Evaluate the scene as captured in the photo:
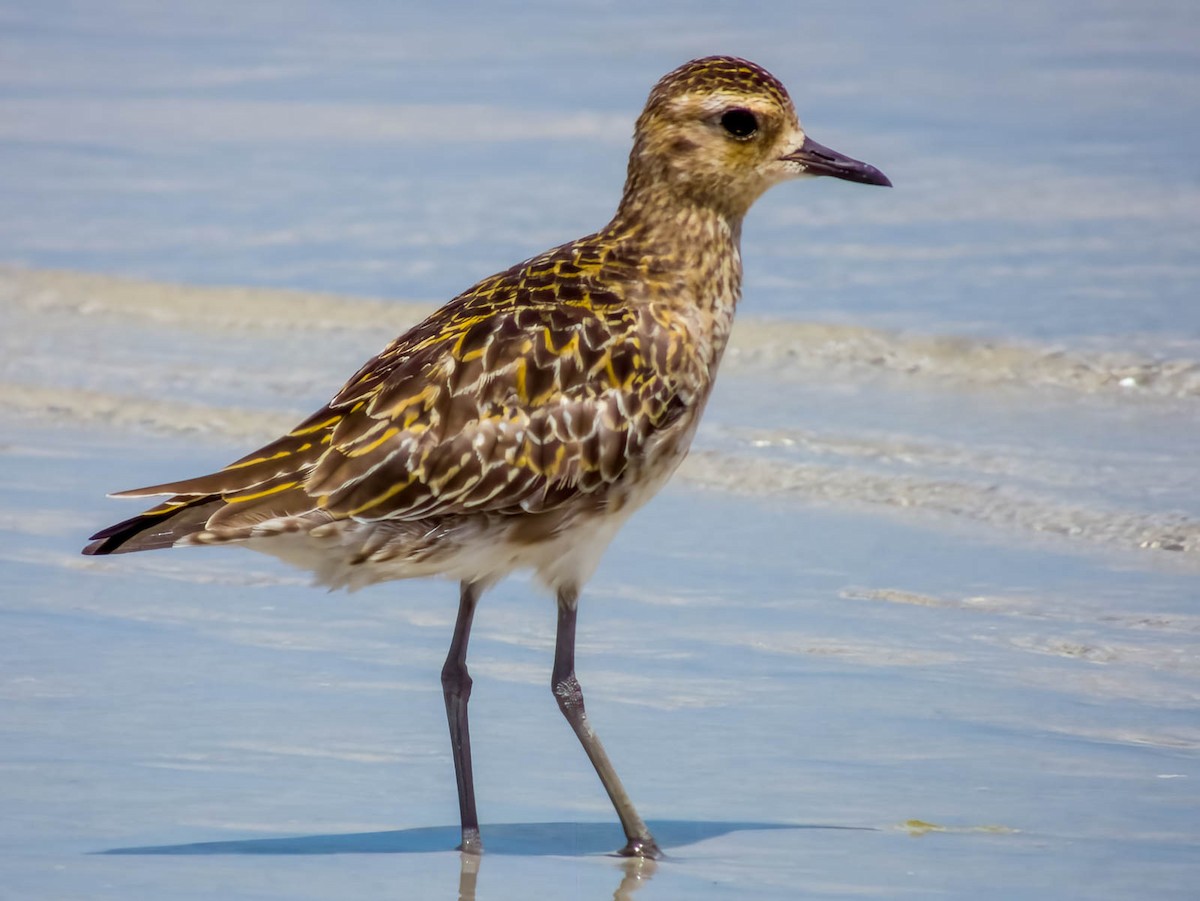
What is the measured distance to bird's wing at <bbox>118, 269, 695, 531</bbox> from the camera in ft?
23.2

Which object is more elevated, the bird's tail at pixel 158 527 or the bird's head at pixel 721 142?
the bird's head at pixel 721 142

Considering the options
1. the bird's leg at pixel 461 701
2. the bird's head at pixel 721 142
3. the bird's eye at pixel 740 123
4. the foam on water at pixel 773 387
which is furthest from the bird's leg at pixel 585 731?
the foam on water at pixel 773 387

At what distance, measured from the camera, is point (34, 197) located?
680 inches

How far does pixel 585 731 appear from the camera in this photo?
7.47m

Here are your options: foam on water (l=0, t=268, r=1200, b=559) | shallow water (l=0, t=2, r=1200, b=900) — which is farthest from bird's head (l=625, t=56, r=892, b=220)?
foam on water (l=0, t=268, r=1200, b=559)

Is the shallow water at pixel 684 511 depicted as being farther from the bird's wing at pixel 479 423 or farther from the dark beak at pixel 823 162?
the dark beak at pixel 823 162

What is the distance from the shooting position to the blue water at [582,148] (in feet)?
48.6

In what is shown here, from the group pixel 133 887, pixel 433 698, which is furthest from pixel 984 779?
pixel 133 887

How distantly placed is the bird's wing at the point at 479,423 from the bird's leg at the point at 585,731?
552 mm

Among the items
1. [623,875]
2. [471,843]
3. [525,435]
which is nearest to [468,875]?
[471,843]

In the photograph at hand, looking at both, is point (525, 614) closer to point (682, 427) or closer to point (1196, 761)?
point (682, 427)

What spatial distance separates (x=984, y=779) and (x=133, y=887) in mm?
2816

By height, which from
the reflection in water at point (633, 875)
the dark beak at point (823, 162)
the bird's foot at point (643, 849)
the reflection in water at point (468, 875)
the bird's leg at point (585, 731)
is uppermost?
the dark beak at point (823, 162)

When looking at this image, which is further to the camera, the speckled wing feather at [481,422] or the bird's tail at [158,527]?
the speckled wing feather at [481,422]
